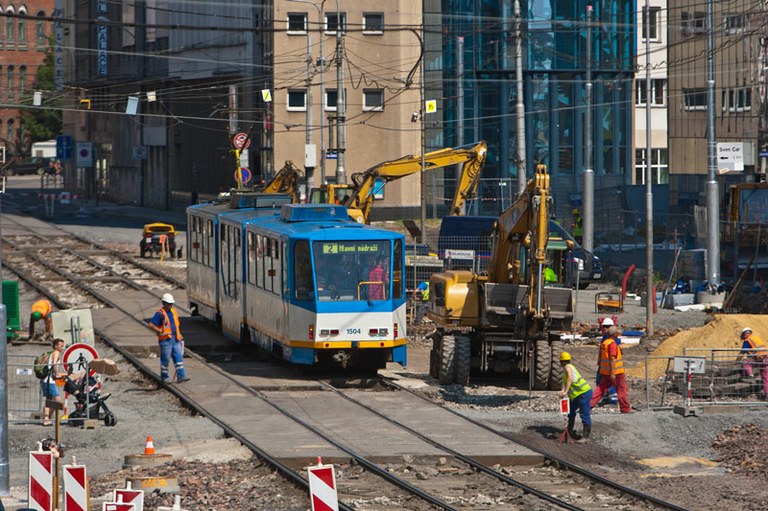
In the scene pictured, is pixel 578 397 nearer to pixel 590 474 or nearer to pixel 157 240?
pixel 590 474

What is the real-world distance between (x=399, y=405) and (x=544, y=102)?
4908 centimetres

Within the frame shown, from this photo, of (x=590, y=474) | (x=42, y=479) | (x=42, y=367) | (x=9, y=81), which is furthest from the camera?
(x=9, y=81)

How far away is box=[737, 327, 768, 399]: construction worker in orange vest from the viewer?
24.8 metres

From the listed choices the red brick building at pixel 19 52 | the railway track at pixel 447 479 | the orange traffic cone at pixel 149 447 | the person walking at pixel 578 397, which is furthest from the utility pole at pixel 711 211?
the red brick building at pixel 19 52

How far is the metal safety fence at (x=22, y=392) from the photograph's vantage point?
24.0 meters

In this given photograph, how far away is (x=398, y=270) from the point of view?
26938 mm

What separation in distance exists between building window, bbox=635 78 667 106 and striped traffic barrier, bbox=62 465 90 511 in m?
69.6

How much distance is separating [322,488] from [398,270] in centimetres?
1319

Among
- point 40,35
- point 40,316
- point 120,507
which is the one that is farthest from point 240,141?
point 40,35

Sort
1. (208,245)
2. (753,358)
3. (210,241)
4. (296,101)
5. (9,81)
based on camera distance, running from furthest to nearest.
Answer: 1. (9,81)
2. (296,101)
3. (208,245)
4. (210,241)
5. (753,358)

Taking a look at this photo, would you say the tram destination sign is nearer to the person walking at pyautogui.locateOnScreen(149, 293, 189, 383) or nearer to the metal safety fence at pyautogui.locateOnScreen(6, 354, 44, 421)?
the person walking at pyautogui.locateOnScreen(149, 293, 189, 383)

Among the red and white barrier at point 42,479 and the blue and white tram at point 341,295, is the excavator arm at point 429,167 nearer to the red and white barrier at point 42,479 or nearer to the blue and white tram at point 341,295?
the blue and white tram at point 341,295

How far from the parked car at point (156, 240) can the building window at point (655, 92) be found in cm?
3509

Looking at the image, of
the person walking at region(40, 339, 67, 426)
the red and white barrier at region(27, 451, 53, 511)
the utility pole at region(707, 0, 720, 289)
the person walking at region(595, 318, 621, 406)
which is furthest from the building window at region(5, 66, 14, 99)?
the red and white barrier at region(27, 451, 53, 511)
